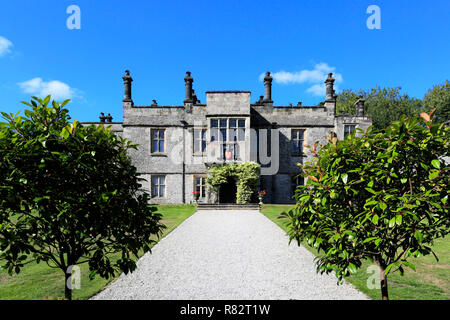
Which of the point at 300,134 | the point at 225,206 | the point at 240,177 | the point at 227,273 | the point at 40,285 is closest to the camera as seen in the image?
the point at 40,285

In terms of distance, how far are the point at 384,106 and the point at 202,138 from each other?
113 feet

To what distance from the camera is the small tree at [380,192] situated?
2.80 meters

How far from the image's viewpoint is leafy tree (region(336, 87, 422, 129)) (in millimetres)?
37500

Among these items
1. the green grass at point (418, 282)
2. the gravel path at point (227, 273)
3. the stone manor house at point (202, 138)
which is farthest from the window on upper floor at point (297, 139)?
the green grass at point (418, 282)

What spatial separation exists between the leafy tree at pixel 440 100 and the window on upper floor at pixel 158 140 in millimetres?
37168

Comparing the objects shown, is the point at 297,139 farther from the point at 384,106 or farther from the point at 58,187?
the point at 384,106

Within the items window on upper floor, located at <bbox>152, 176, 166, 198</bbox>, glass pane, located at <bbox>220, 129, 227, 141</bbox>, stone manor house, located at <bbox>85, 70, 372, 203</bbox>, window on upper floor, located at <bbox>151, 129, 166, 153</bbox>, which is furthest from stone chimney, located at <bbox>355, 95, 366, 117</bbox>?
window on upper floor, located at <bbox>152, 176, 166, 198</bbox>

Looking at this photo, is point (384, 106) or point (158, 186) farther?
point (384, 106)

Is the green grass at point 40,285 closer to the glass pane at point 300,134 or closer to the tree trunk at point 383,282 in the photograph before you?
the tree trunk at point 383,282

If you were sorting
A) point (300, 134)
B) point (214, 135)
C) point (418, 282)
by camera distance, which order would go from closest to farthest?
1. point (418, 282)
2. point (214, 135)
3. point (300, 134)

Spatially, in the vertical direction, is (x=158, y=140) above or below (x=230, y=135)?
below

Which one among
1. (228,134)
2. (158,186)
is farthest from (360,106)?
(158,186)

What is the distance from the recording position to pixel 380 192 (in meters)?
2.80

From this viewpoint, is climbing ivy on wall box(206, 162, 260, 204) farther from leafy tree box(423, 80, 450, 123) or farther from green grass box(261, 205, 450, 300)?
leafy tree box(423, 80, 450, 123)
